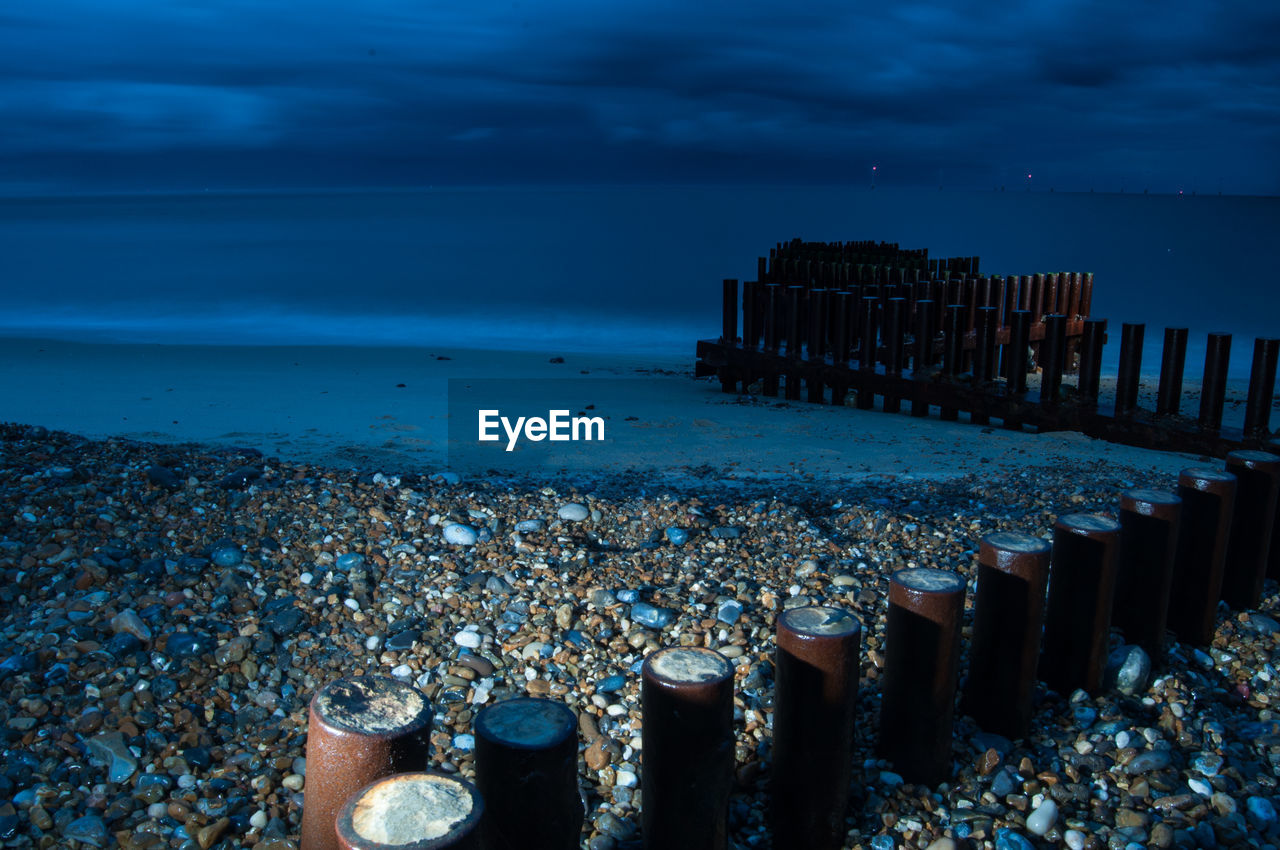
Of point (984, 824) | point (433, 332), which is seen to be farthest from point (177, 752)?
point (433, 332)

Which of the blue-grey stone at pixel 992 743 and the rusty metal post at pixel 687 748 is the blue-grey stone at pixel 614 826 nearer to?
the rusty metal post at pixel 687 748

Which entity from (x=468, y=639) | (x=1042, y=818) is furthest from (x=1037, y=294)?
(x=468, y=639)

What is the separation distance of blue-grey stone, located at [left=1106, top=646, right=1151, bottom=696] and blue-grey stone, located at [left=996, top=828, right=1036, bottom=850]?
3.20 feet

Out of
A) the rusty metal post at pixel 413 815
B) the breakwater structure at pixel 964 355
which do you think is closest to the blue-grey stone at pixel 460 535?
the rusty metal post at pixel 413 815

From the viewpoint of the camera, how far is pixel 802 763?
8.84 feet

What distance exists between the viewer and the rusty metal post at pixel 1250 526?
412cm

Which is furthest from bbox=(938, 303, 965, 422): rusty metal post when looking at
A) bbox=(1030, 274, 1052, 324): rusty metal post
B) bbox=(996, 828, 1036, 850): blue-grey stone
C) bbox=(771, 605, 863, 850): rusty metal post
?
bbox=(771, 605, 863, 850): rusty metal post

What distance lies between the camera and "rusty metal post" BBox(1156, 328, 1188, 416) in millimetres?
6840

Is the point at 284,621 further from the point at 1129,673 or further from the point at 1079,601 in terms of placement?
the point at 1129,673

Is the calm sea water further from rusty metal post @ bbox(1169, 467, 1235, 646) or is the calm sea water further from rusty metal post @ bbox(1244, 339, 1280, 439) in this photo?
rusty metal post @ bbox(1169, 467, 1235, 646)

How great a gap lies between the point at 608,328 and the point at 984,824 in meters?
17.9

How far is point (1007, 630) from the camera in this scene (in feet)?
10.2

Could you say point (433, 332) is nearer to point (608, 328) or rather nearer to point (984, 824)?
point (608, 328)

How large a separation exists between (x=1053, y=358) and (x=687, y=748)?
625cm
